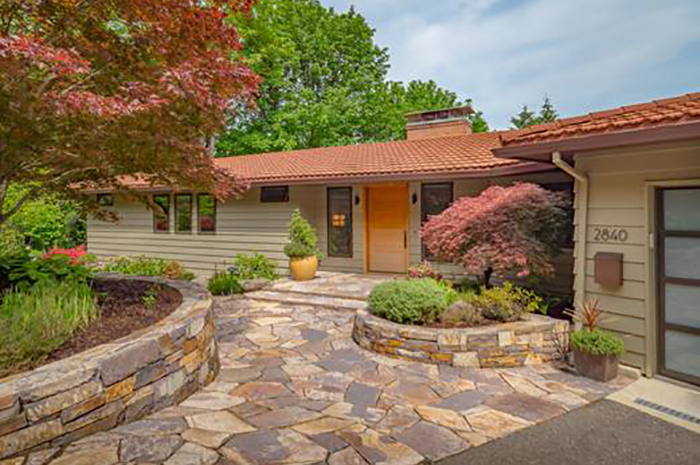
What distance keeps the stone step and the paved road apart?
3710 millimetres

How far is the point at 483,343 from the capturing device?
4383 millimetres

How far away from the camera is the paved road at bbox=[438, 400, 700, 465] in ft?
8.76

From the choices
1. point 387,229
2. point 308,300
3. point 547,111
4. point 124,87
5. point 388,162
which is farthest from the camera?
point 547,111

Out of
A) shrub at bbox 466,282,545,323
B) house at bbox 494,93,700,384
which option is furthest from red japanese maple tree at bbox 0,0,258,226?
shrub at bbox 466,282,545,323

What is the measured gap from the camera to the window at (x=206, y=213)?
1054 cm

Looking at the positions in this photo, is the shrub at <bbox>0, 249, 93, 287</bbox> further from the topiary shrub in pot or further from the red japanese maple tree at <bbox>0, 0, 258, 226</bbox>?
the topiary shrub in pot

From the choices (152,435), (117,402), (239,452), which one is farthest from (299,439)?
(117,402)

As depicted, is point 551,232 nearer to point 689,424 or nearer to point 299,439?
point 689,424

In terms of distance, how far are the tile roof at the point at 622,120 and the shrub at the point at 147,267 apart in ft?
25.2

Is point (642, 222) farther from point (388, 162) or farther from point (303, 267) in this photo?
point (303, 267)

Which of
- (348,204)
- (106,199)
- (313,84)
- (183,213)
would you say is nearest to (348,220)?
(348,204)

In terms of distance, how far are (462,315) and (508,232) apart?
1379 mm

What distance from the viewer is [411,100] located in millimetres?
25641

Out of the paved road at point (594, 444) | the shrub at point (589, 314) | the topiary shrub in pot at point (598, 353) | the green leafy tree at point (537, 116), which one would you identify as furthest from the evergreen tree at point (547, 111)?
the paved road at point (594, 444)
